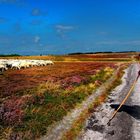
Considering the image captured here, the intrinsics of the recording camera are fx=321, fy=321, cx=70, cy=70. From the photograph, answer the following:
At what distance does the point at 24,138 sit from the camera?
1636 centimetres

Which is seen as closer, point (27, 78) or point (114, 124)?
point (114, 124)

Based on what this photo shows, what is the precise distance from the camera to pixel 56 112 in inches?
854

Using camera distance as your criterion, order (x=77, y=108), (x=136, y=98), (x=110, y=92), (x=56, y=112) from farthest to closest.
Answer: (x=110, y=92)
(x=136, y=98)
(x=77, y=108)
(x=56, y=112)

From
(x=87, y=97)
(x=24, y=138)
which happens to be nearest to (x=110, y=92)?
(x=87, y=97)

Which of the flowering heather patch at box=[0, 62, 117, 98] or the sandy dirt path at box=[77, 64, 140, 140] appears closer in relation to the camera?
the sandy dirt path at box=[77, 64, 140, 140]

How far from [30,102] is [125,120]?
781 cm

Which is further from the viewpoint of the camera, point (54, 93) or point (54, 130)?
point (54, 93)

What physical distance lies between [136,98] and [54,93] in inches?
285

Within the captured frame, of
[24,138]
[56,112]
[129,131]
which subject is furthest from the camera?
[56,112]

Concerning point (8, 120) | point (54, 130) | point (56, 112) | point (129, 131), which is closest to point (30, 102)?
point (56, 112)

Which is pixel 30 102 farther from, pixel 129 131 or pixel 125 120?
pixel 129 131

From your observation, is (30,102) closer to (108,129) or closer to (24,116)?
(24,116)

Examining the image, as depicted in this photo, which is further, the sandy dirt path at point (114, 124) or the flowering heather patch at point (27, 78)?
the flowering heather patch at point (27, 78)

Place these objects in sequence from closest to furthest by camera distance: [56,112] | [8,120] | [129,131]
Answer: [129,131]
[8,120]
[56,112]
